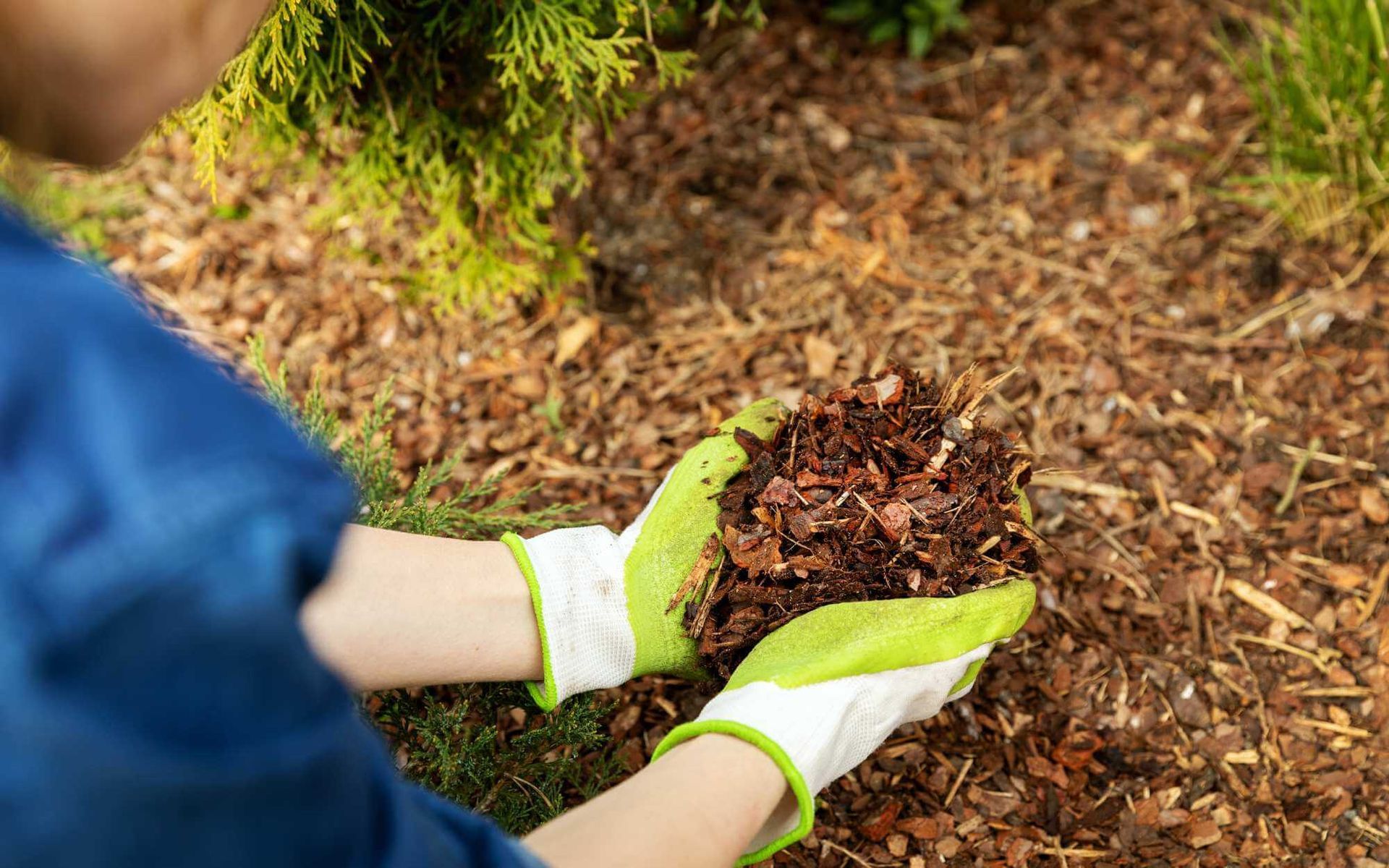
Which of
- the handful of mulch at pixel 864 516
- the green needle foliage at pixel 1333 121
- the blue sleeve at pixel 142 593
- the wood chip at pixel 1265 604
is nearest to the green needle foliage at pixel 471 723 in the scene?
the handful of mulch at pixel 864 516

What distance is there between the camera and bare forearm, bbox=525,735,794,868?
132cm

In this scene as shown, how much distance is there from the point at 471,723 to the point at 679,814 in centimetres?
92

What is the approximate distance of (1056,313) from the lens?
9.80ft

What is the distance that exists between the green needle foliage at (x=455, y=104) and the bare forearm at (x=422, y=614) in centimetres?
101

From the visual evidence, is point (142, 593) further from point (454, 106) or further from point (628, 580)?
point (454, 106)

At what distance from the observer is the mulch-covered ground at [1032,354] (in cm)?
222

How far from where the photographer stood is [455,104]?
2.63m

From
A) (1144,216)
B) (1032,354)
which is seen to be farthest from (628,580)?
(1144,216)

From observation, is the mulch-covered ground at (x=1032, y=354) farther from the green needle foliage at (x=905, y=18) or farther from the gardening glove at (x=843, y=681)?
the gardening glove at (x=843, y=681)

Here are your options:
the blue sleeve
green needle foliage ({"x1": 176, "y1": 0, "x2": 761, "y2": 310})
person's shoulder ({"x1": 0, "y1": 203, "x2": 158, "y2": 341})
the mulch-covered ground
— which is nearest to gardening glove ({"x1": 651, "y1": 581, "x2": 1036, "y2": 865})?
the mulch-covered ground

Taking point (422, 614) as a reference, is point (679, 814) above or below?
below

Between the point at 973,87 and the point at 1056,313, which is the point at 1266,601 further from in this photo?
the point at 973,87

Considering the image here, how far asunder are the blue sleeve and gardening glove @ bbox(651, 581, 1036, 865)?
841 millimetres

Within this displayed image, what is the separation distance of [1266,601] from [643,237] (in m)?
2.00
